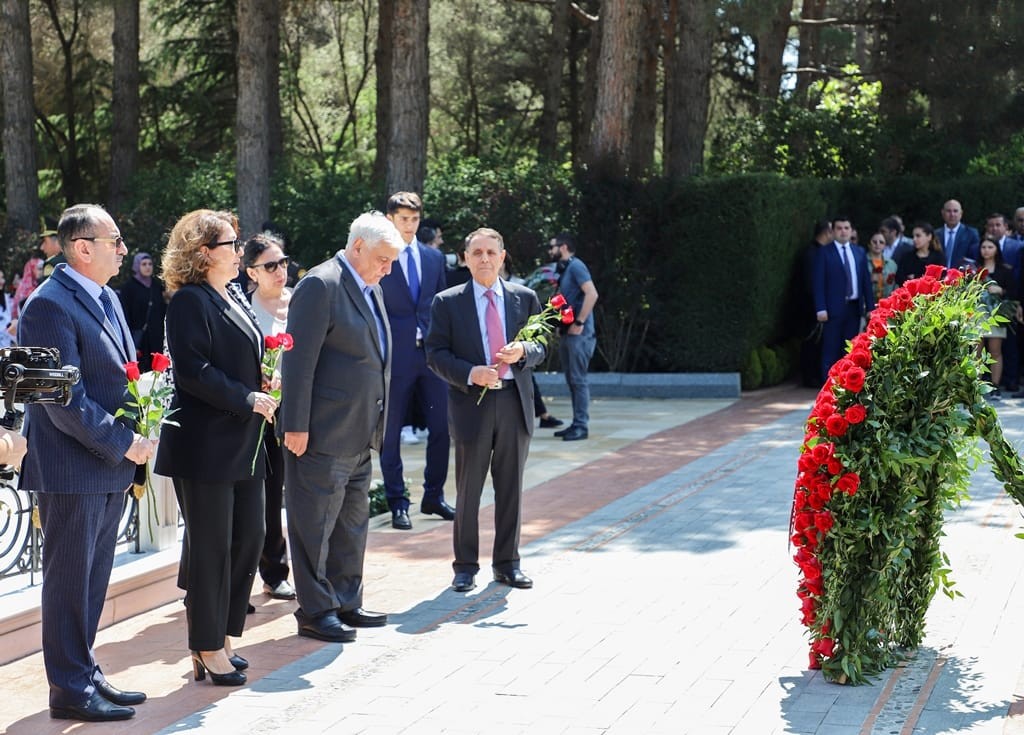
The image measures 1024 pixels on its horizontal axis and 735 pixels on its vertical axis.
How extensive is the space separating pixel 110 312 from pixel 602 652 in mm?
2630

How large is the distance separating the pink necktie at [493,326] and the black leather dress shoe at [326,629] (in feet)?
5.98

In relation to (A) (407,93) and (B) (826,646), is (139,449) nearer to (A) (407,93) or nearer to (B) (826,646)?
(B) (826,646)

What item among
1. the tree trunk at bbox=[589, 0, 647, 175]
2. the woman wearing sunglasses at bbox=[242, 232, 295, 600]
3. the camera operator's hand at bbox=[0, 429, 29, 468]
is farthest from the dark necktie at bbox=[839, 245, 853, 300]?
the camera operator's hand at bbox=[0, 429, 29, 468]

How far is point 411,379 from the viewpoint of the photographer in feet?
31.3

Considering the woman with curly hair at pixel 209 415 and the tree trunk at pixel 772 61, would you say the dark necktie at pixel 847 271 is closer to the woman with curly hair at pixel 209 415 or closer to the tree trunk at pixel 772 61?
the tree trunk at pixel 772 61

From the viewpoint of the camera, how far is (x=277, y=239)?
7812mm

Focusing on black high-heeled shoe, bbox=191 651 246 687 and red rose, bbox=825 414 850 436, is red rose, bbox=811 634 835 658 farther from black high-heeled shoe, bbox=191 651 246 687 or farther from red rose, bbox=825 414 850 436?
black high-heeled shoe, bbox=191 651 246 687

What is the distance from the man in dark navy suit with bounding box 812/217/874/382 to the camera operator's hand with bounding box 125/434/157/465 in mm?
12671

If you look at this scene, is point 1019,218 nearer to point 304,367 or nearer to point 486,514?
point 486,514

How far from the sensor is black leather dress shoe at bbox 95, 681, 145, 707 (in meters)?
5.61

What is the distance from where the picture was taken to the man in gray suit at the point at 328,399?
21.7 ft

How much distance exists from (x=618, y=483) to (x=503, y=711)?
566 centimetres

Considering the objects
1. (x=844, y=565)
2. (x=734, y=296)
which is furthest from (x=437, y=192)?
(x=844, y=565)

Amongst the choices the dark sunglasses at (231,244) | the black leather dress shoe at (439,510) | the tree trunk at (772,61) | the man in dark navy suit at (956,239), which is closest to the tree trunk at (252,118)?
the man in dark navy suit at (956,239)
